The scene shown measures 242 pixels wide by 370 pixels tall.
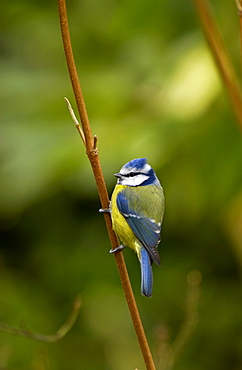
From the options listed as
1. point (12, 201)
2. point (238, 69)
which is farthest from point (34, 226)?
point (238, 69)

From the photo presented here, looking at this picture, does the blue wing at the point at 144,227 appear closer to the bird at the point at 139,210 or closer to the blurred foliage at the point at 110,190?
Answer: the bird at the point at 139,210

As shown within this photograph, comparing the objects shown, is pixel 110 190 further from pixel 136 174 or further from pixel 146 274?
pixel 146 274

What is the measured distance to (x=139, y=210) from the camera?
5.00 feet

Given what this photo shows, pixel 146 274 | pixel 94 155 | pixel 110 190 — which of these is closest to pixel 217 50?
pixel 94 155

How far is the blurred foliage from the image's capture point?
7.42 ft

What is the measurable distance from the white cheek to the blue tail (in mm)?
179

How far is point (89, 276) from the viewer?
8.56 feet

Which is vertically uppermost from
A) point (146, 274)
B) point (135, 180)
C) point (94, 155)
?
point (94, 155)

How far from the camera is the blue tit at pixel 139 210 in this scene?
145 centimetres

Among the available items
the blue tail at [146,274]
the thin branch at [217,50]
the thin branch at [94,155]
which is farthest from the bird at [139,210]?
the thin branch at [217,50]

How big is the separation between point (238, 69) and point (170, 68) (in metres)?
0.30

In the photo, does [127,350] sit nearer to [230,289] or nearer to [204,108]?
[230,289]

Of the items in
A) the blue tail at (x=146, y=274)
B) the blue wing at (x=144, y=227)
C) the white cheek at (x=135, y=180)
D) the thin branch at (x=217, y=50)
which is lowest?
the blue tail at (x=146, y=274)

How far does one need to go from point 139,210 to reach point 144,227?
0.06m
